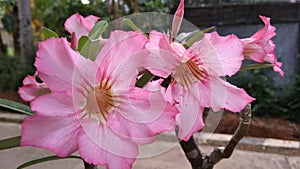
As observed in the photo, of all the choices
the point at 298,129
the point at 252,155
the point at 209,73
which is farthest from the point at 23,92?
the point at 298,129

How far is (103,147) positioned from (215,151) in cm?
33

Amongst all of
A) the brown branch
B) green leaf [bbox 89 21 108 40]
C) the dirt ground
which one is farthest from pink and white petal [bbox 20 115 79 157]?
the dirt ground

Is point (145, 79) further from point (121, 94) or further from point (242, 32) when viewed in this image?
point (242, 32)

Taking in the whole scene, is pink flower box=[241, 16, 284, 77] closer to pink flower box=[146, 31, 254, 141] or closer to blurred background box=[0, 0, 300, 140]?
pink flower box=[146, 31, 254, 141]

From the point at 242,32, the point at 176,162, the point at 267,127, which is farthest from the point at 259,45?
the point at 242,32

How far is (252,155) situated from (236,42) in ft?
5.23

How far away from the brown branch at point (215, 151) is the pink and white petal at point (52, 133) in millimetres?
270

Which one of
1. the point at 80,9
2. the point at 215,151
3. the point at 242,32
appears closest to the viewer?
the point at 215,151

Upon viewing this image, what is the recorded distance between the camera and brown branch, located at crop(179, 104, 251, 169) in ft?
1.66

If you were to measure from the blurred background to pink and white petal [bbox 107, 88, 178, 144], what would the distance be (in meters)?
1.93

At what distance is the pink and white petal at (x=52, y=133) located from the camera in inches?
9.6

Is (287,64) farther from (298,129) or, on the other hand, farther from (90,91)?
(90,91)

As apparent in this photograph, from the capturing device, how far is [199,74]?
323 millimetres

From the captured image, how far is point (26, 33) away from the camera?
2.93 meters
